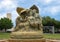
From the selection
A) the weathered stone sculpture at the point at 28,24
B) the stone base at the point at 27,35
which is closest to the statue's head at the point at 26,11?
the weathered stone sculpture at the point at 28,24

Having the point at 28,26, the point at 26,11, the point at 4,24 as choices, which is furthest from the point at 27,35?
the point at 4,24

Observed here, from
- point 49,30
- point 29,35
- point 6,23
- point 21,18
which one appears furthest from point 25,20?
point 6,23

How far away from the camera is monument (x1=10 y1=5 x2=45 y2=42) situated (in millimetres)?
12734

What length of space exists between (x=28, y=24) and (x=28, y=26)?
0.12 m

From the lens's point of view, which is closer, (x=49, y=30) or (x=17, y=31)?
(x=17, y=31)

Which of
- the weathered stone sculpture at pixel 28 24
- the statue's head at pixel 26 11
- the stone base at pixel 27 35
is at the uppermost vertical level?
the statue's head at pixel 26 11

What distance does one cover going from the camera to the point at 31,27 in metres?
13.4

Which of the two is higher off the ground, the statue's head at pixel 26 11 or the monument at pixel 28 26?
the statue's head at pixel 26 11

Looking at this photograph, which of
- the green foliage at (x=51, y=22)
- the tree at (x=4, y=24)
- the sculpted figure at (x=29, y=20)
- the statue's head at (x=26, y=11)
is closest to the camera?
the sculpted figure at (x=29, y=20)

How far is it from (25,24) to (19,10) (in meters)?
1.11

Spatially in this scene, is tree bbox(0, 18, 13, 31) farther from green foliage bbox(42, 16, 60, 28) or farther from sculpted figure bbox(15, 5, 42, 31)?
sculpted figure bbox(15, 5, 42, 31)

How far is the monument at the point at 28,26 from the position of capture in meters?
12.7

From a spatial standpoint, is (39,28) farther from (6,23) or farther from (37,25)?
(6,23)

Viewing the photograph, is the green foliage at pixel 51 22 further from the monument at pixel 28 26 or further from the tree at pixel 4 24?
the monument at pixel 28 26
